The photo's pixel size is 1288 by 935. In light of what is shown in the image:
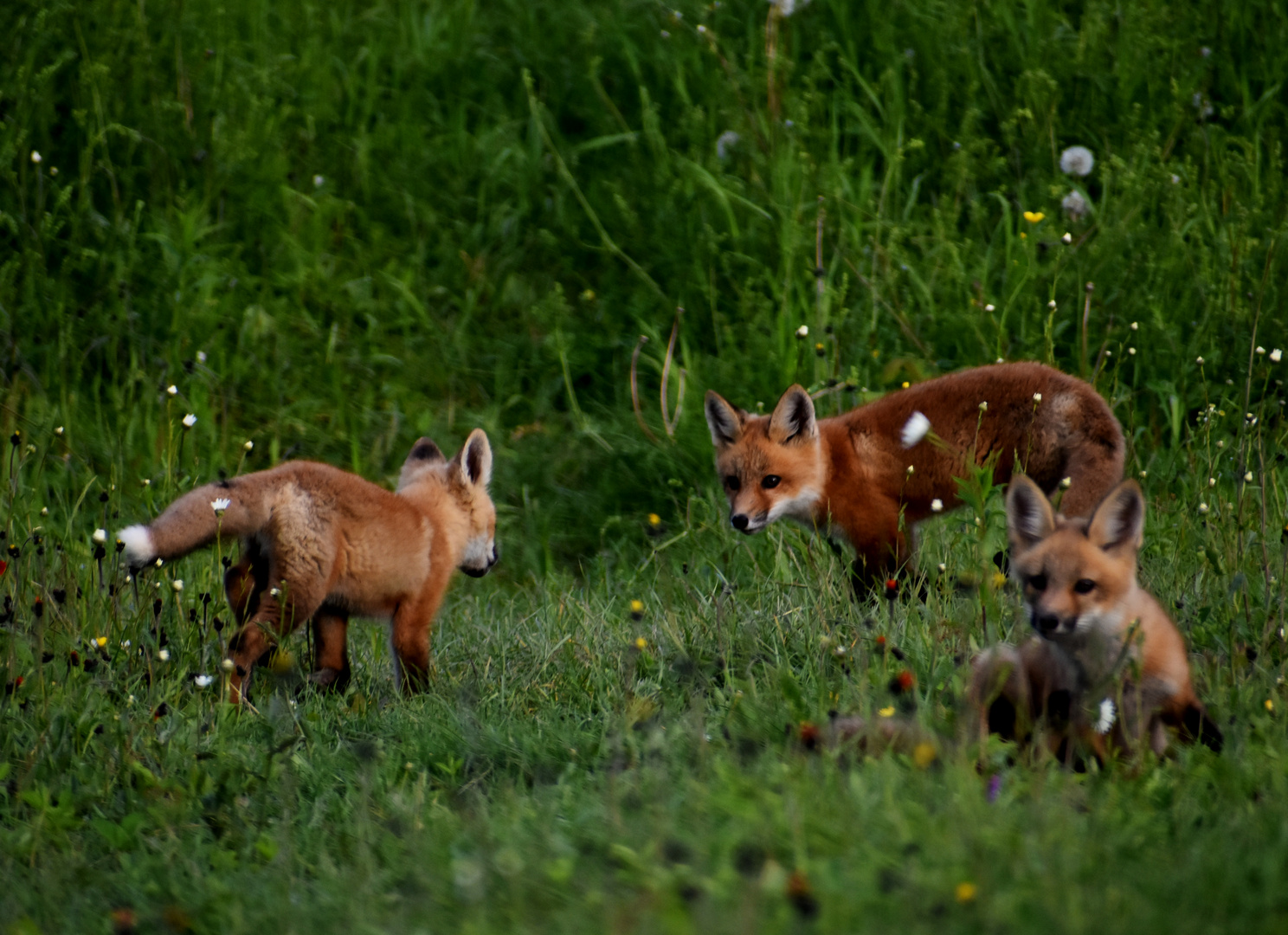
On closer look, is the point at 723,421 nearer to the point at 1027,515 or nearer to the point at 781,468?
the point at 781,468

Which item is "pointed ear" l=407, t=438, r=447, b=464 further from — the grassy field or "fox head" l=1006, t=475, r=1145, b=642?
"fox head" l=1006, t=475, r=1145, b=642

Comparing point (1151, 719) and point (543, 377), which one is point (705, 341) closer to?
point (543, 377)

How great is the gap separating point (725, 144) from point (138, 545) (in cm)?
497

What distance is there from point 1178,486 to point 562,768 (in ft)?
12.4

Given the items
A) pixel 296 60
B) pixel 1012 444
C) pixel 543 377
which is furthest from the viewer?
pixel 296 60

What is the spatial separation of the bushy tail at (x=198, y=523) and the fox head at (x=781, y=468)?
215 centimetres

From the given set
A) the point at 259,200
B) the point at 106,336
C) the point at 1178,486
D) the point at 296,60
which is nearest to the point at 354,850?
the point at 1178,486

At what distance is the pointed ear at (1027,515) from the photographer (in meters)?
3.54

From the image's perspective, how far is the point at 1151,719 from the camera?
335cm

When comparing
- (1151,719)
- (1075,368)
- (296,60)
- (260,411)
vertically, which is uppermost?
(296,60)

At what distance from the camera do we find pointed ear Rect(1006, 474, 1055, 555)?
11.6 ft

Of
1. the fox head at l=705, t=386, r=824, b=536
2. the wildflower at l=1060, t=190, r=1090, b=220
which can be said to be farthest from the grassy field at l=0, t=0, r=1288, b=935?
the fox head at l=705, t=386, r=824, b=536

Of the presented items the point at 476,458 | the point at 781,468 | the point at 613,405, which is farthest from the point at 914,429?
the point at 613,405

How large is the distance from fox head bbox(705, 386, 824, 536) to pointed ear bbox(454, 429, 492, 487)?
1.15 m
